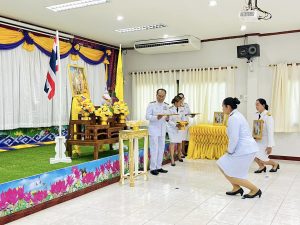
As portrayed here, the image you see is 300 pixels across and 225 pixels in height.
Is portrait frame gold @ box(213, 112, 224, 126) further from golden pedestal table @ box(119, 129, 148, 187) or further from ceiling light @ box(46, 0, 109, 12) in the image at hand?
ceiling light @ box(46, 0, 109, 12)

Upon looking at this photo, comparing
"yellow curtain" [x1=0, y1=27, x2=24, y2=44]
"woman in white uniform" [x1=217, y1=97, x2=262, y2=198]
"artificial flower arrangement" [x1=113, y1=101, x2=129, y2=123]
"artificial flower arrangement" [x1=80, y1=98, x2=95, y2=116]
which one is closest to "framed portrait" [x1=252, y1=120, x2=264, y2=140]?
"woman in white uniform" [x1=217, y1=97, x2=262, y2=198]

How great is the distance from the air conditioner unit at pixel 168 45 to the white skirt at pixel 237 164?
13.5 feet

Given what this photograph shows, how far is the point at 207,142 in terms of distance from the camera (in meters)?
7.55

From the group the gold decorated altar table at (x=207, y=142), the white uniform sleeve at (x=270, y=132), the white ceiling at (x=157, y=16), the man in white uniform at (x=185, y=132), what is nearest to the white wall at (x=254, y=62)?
the white ceiling at (x=157, y=16)

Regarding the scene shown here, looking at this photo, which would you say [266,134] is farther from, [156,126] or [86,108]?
[86,108]

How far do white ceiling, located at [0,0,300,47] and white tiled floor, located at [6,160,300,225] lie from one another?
2.99 metres

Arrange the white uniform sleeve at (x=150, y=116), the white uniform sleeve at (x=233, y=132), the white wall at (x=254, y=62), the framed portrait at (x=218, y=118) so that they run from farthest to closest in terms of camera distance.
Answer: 1. the framed portrait at (x=218, y=118)
2. the white wall at (x=254, y=62)
3. the white uniform sleeve at (x=150, y=116)
4. the white uniform sleeve at (x=233, y=132)

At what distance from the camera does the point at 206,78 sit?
8.32 m

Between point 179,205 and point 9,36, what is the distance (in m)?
4.61

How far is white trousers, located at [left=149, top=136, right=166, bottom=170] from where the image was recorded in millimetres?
5789

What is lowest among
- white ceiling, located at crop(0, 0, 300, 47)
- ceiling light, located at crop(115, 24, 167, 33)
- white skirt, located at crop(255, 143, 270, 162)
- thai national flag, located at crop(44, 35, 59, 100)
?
white skirt, located at crop(255, 143, 270, 162)

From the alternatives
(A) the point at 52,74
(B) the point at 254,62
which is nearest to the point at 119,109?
(A) the point at 52,74

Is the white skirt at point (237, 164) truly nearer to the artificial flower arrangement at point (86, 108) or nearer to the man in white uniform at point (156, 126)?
the man in white uniform at point (156, 126)

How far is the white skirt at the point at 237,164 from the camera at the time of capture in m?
4.27
